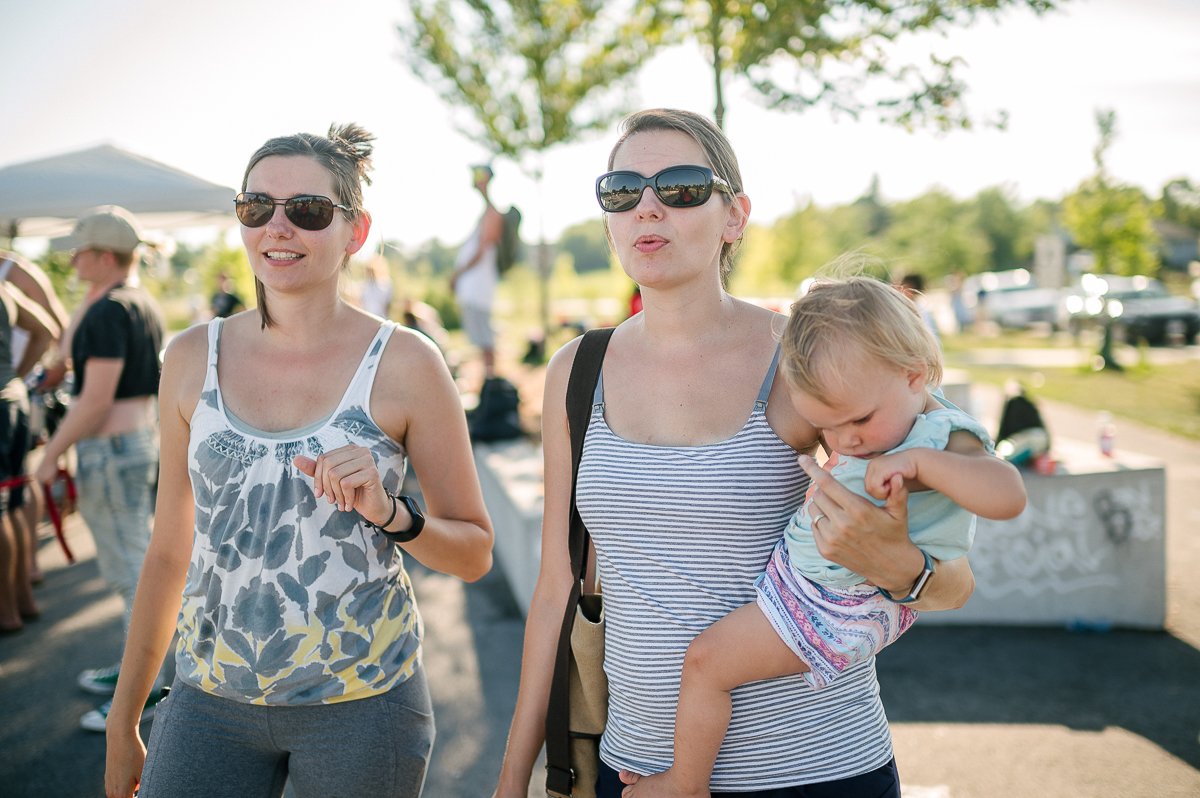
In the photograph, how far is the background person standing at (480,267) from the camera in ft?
28.5

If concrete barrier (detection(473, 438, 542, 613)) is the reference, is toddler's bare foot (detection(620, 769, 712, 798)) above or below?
above

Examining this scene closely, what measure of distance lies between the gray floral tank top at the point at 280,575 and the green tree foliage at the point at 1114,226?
2525 centimetres

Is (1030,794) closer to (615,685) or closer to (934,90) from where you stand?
(615,685)

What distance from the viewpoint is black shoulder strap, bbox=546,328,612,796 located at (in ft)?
6.36

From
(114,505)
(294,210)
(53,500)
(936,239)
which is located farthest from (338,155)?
(936,239)

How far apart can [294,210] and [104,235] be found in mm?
3010

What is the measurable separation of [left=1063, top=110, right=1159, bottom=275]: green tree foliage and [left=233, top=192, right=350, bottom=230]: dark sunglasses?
82.3ft

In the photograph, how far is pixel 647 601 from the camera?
1799 mm

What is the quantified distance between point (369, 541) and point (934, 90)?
288 inches

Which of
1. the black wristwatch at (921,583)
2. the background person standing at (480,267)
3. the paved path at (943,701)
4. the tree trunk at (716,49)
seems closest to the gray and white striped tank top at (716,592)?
the black wristwatch at (921,583)

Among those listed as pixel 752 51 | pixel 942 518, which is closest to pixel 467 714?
pixel 942 518

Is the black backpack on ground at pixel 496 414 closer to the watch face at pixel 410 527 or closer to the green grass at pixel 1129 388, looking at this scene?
the watch face at pixel 410 527

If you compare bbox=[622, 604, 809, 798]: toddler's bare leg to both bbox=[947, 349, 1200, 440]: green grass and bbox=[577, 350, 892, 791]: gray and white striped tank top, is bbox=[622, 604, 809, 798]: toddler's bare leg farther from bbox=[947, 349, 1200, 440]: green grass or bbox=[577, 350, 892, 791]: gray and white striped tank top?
bbox=[947, 349, 1200, 440]: green grass

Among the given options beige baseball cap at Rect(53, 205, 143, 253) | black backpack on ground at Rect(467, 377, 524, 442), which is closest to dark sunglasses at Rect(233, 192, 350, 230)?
beige baseball cap at Rect(53, 205, 143, 253)
